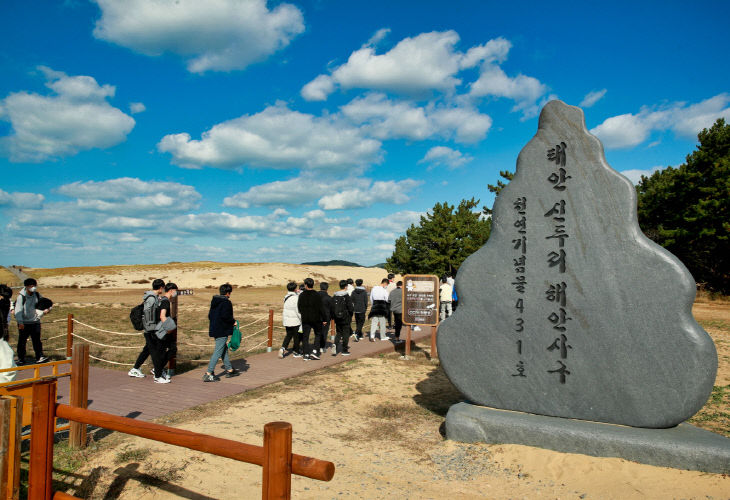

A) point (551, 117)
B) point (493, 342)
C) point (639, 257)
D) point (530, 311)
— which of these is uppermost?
point (551, 117)

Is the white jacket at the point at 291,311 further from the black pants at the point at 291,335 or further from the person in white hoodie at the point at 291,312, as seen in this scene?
the black pants at the point at 291,335

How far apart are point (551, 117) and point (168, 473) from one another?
615 centimetres

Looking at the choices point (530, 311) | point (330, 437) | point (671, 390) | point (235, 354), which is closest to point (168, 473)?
point (330, 437)

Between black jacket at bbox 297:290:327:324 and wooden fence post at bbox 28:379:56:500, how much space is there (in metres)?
6.82

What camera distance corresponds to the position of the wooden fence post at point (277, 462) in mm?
2598

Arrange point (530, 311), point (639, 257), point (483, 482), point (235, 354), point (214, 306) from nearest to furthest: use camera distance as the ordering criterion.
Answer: point (483, 482) → point (639, 257) → point (530, 311) → point (214, 306) → point (235, 354)

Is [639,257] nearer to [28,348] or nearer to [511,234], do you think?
[511,234]

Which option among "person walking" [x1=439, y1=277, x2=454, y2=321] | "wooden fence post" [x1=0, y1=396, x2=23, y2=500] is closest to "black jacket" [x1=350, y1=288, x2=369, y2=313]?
"person walking" [x1=439, y1=277, x2=454, y2=321]

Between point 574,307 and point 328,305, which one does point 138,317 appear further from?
point 574,307

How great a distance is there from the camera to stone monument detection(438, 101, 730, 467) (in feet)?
16.7

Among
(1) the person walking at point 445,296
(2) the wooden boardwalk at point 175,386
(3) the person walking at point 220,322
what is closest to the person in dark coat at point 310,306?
(2) the wooden boardwalk at point 175,386

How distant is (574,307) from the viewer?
5.55m

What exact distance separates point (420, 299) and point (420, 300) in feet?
0.08

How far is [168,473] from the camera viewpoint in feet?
15.9
